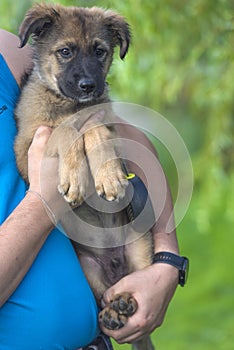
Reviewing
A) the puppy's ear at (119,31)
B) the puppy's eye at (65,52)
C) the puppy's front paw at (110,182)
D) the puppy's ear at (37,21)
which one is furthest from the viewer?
the puppy's ear at (119,31)

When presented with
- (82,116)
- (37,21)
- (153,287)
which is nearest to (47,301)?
(153,287)

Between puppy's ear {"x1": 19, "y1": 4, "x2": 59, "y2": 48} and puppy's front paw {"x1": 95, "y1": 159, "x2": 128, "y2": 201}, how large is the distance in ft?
2.08

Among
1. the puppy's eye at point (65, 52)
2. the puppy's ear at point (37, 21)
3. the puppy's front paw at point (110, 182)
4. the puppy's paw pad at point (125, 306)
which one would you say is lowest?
the puppy's paw pad at point (125, 306)

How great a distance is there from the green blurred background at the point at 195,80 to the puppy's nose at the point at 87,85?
1.18 m

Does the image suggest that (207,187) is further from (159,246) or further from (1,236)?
(1,236)

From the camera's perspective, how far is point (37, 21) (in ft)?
11.1

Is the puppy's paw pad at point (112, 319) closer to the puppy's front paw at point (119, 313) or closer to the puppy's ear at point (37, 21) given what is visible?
the puppy's front paw at point (119, 313)

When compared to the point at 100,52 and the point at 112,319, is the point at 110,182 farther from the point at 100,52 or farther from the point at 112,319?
the point at 100,52

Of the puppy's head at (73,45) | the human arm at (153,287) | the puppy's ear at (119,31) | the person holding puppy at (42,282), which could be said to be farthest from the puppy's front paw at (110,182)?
the puppy's ear at (119,31)

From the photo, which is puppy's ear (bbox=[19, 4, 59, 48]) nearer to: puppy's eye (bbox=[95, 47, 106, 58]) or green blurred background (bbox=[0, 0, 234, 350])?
puppy's eye (bbox=[95, 47, 106, 58])

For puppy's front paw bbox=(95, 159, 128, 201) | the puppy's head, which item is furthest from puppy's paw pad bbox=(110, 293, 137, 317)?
the puppy's head

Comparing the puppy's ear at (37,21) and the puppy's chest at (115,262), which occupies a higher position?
the puppy's ear at (37,21)

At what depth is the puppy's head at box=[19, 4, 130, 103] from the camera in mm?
3283

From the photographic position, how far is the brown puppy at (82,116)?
2959 millimetres
